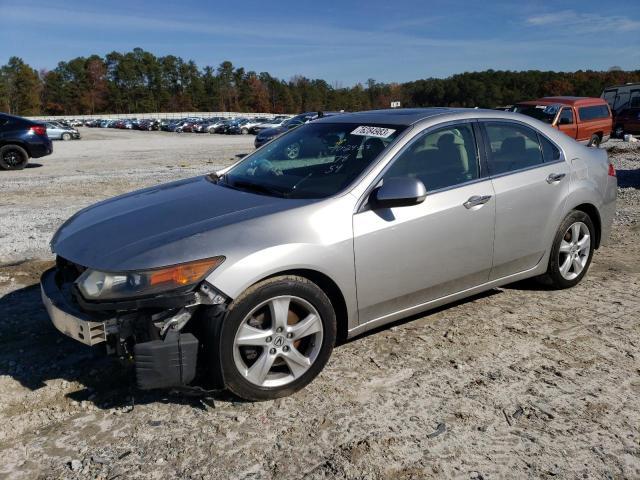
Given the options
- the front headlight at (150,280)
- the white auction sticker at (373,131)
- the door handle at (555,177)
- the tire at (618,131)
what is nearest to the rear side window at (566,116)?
the tire at (618,131)

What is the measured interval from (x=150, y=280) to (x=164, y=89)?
131501mm

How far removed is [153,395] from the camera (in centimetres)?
330

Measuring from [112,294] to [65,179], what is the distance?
11.5m

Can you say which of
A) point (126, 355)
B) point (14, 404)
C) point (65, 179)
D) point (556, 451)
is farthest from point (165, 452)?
point (65, 179)

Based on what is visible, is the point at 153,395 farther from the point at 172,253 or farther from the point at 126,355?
the point at 172,253

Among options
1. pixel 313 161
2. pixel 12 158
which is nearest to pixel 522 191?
pixel 313 161

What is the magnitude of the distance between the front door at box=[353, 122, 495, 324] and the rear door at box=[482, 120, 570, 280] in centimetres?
14

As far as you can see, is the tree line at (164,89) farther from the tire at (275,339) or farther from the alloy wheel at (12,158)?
the tire at (275,339)

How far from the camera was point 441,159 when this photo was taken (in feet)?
13.1

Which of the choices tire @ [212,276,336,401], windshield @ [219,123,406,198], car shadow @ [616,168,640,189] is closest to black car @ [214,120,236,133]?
car shadow @ [616,168,640,189]

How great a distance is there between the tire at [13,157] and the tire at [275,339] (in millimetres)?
14514

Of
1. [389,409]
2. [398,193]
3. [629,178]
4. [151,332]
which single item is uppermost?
[398,193]

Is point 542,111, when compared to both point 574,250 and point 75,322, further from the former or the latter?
point 75,322

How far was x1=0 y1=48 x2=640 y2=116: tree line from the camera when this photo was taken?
106562 mm
